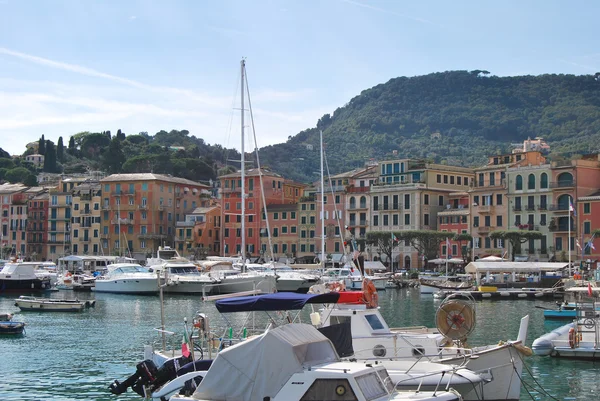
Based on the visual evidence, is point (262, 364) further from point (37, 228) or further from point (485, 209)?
point (37, 228)

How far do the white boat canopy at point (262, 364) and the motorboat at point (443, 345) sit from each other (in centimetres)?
325

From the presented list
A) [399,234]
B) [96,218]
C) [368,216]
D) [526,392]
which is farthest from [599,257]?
[96,218]

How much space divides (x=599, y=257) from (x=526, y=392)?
56668 mm

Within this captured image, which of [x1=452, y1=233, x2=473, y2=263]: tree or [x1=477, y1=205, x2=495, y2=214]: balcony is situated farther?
[x1=477, y1=205, x2=495, y2=214]: balcony

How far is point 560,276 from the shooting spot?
231 feet

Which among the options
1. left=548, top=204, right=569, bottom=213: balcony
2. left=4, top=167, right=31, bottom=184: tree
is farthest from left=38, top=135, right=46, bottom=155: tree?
left=548, top=204, right=569, bottom=213: balcony

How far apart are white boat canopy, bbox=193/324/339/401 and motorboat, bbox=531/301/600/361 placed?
54.6 ft

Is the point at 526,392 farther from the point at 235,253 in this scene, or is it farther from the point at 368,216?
the point at 235,253

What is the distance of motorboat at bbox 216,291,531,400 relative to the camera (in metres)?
23.0

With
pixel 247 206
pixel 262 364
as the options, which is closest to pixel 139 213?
pixel 247 206

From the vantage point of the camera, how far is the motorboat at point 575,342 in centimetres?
3158

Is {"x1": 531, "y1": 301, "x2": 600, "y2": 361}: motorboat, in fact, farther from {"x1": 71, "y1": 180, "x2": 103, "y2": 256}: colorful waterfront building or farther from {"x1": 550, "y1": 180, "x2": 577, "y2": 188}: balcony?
{"x1": 71, "y1": 180, "x2": 103, "y2": 256}: colorful waterfront building

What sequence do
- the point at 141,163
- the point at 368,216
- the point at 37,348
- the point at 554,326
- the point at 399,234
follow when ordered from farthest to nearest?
1. the point at 141,163
2. the point at 368,216
3. the point at 399,234
4. the point at 554,326
5. the point at 37,348

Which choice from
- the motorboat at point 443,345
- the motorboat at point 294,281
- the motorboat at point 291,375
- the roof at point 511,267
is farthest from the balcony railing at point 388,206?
the motorboat at point 291,375
